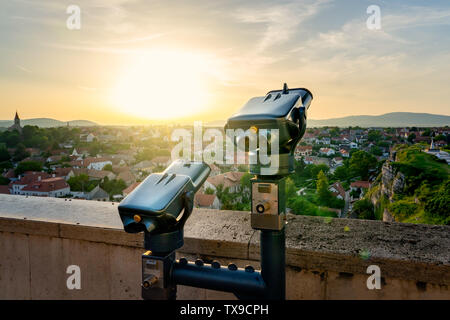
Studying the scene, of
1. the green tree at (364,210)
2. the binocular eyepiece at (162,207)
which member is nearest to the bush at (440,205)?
the binocular eyepiece at (162,207)

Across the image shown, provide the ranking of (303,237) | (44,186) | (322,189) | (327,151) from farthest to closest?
1. (327,151)
2. (322,189)
3. (44,186)
4. (303,237)

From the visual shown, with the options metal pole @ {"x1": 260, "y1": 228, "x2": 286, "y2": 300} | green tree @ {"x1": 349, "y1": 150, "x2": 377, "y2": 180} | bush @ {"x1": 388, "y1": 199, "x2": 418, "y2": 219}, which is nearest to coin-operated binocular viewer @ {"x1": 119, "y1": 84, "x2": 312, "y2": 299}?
metal pole @ {"x1": 260, "y1": 228, "x2": 286, "y2": 300}

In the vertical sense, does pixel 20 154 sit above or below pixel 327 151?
below

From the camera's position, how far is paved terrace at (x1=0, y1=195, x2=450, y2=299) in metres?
1.68

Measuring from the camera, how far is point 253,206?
128 centimetres

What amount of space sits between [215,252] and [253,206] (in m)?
0.83

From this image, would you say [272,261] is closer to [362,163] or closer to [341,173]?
[362,163]

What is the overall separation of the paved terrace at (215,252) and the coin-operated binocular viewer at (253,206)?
1.65 ft

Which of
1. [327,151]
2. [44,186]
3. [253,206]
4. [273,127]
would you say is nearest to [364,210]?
[327,151]

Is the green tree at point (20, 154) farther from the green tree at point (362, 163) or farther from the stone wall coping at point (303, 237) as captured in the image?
the stone wall coping at point (303, 237)

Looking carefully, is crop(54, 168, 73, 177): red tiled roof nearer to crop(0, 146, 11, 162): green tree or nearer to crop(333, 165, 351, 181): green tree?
crop(0, 146, 11, 162): green tree

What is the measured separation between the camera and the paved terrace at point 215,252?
5.51ft

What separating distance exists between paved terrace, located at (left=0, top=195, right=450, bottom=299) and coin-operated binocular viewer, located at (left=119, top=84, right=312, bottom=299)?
504mm
